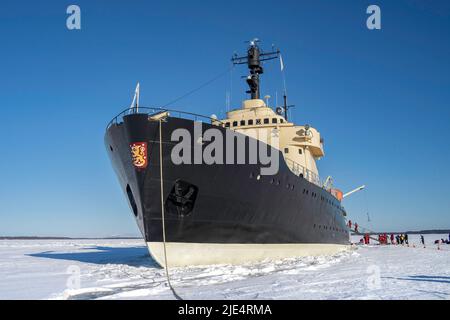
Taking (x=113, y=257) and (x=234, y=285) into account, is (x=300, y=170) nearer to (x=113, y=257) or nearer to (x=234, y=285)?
(x=234, y=285)

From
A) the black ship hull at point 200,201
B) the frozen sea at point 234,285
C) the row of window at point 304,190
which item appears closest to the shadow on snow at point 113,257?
the black ship hull at point 200,201

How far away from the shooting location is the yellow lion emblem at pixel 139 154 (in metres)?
11.2

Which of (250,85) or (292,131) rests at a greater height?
(250,85)

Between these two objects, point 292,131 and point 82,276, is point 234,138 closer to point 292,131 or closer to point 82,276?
point 82,276

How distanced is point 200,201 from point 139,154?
244 cm

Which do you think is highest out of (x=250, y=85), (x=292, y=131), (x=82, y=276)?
(x=250, y=85)

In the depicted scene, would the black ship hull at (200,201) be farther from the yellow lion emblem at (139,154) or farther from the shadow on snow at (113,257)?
the shadow on snow at (113,257)

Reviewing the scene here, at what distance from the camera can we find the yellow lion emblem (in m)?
11.2

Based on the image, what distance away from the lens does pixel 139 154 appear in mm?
11273
